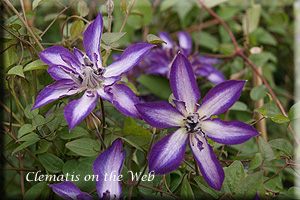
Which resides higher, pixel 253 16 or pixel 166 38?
pixel 253 16

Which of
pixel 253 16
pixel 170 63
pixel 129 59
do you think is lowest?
pixel 129 59

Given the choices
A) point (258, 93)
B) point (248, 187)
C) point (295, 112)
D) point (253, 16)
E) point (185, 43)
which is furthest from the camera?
point (253, 16)

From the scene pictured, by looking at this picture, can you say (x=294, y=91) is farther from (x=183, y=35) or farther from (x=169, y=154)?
(x=169, y=154)

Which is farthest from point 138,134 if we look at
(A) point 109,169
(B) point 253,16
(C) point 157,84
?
(B) point 253,16

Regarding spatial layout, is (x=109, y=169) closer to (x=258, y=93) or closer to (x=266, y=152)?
(x=266, y=152)

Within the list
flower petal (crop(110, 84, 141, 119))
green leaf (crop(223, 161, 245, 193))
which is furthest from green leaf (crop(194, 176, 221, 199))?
flower petal (crop(110, 84, 141, 119))

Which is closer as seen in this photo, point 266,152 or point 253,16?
point 266,152

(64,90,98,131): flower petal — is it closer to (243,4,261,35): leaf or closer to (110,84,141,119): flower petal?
(110,84,141,119): flower petal
